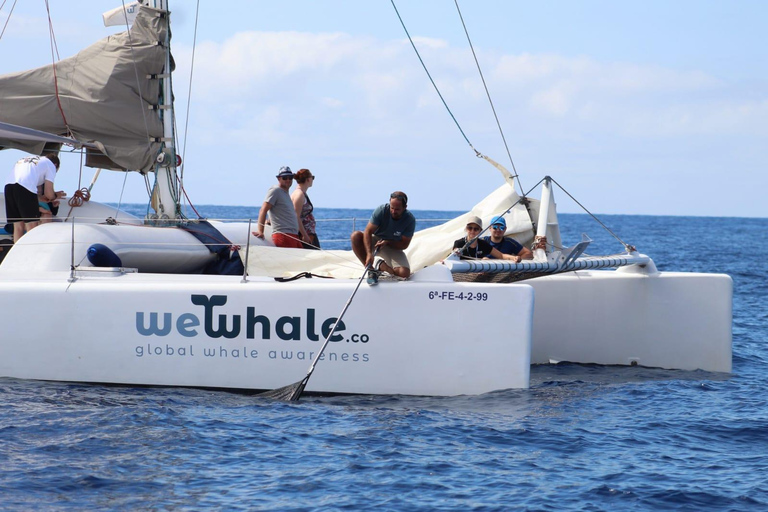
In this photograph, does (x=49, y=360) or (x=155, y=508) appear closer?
(x=155, y=508)

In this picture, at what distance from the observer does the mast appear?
8711mm

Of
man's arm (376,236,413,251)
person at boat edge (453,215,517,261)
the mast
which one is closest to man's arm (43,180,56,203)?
the mast

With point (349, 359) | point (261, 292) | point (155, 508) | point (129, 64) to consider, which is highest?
point (129, 64)

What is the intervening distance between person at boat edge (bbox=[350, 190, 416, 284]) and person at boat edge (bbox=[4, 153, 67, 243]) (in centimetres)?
287

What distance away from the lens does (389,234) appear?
6730 mm

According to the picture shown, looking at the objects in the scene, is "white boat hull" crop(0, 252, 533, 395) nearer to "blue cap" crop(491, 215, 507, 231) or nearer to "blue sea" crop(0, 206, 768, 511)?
"blue sea" crop(0, 206, 768, 511)

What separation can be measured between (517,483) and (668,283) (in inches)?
144

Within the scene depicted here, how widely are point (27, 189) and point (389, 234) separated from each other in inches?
125

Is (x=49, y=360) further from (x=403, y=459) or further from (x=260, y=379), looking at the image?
(x=403, y=459)

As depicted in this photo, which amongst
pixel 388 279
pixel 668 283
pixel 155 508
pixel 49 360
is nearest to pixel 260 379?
pixel 388 279

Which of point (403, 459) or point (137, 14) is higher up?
point (137, 14)

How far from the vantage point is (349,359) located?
251 inches

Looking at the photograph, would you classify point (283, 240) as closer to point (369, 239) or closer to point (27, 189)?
point (369, 239)

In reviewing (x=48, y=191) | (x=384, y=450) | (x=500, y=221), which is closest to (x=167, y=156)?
(x=48, y=191)
